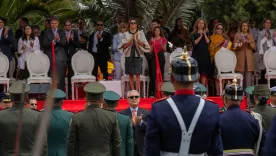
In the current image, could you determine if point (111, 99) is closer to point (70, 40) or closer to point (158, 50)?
point (158, 50)

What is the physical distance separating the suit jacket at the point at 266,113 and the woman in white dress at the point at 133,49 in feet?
21.7

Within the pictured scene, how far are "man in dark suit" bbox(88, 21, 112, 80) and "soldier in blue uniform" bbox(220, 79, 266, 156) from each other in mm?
9959

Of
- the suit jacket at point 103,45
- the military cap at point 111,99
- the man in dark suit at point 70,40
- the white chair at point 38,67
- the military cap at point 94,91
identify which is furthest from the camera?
the suit jacket at point 103,45

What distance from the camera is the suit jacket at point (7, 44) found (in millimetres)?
17828

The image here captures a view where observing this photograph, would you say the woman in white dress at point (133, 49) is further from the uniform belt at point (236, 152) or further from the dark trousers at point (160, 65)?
the uniform belt at point (236, 152)

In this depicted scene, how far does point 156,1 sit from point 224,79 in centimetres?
617

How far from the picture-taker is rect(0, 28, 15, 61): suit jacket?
58.5 ft

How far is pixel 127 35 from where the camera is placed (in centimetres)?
1766

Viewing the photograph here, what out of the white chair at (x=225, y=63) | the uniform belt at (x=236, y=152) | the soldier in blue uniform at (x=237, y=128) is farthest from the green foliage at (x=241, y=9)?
the uniform belt at (x=236, y=152)

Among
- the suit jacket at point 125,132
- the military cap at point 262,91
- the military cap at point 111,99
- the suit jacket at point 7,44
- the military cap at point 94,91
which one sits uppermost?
the suit jacket at point 7,44

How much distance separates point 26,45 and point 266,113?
8372 millimetres

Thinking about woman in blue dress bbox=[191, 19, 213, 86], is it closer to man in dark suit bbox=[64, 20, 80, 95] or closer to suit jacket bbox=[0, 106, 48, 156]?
man in dark suit bbox=[64, 20, 80, 95]

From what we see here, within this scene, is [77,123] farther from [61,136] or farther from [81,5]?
[81,5]

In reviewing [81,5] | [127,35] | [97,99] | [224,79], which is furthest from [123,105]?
[81,5]
